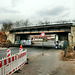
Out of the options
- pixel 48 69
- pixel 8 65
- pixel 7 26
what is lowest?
pixel 48 69

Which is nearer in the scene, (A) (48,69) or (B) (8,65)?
(B) (8,65)

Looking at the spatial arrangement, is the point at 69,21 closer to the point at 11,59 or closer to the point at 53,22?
the point at 53,22

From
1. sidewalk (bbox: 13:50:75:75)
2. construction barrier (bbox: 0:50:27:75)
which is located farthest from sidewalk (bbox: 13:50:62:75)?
construction barrier (bbox: 0:50:27:75)

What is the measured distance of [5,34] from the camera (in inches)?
1407

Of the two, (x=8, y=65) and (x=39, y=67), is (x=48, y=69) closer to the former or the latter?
(x=39, y=67)

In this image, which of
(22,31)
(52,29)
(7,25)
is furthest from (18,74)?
(7,25)

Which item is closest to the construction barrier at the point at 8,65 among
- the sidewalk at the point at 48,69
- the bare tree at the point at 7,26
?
the sidewalk at the point at 48,69

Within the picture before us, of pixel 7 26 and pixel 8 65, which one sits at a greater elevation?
pixel 7 26

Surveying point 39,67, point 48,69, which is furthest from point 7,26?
point 48,69

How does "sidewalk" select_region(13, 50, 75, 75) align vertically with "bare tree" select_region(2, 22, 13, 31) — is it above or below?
below

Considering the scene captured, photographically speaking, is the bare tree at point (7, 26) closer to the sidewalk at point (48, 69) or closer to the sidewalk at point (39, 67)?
the sidewalk at point (39, 67)

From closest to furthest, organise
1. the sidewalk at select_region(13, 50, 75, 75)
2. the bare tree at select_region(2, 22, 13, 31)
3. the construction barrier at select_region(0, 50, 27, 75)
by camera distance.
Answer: the construction barrier at select_region(0, 50, 27, 75) < the sidewalk at select_region(13, 50, 75, 75) < the bare tree at select_region(2, 22, 13, 31)

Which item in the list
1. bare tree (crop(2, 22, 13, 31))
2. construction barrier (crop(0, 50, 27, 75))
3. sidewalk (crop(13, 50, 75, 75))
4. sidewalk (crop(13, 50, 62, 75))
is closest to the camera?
construction barrier (crop(0, 50, 27, 75))

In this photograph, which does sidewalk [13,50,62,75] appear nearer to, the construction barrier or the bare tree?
the construction barrier
